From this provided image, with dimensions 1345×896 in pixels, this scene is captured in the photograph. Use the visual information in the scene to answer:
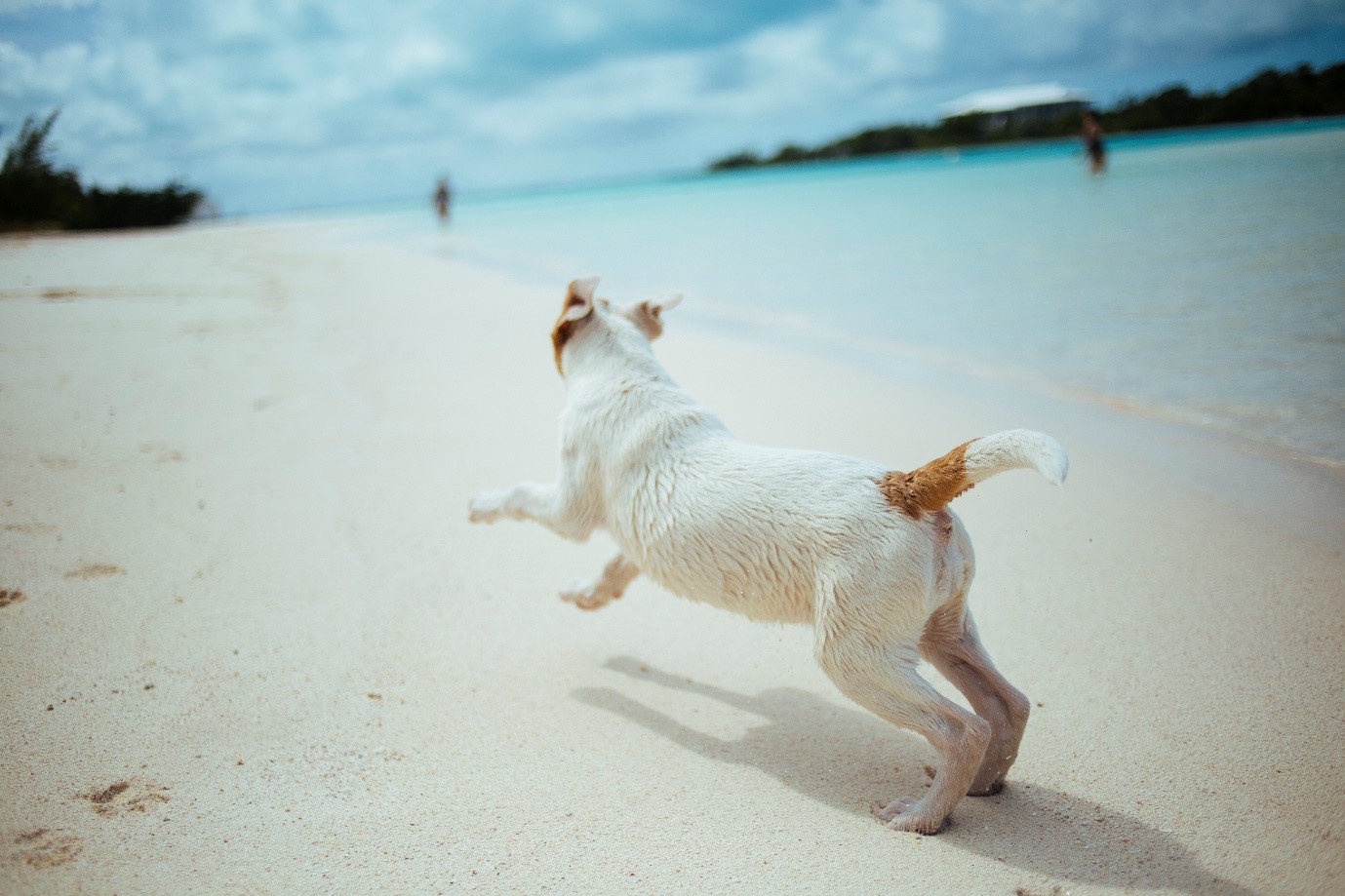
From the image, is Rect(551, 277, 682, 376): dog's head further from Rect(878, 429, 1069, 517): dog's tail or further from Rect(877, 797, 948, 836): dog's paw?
Rect(877, 797, 948, 836): dog's paw

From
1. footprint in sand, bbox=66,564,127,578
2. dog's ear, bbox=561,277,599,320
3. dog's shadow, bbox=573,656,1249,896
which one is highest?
dog's ear, bbox=561,277,599,320

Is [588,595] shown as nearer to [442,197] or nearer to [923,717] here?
[923,717]

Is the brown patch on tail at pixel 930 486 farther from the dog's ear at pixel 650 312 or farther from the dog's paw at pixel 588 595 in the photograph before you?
the dog's ear at pixel 650 312

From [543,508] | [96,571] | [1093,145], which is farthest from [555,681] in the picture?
[1093,145]

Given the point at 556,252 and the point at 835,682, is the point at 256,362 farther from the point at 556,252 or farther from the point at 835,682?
the point at 556,252

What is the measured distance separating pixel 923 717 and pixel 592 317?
207 centimetres

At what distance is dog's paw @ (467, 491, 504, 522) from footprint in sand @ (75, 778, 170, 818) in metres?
1.42

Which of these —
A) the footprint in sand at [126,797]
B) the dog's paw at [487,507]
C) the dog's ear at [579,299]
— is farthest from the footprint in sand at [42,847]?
the dog's ear at [579,299]

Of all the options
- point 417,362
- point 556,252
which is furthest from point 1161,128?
point 417,362

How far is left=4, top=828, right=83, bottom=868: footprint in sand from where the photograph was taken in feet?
7.14

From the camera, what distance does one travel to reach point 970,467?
2283 mm

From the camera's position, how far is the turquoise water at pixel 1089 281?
19.8 ft

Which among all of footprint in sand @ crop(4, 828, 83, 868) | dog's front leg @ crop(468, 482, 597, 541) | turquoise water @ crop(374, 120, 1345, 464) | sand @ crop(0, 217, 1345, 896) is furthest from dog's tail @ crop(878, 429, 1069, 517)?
turquoise water @ crop(374, 120, 1345, 464)

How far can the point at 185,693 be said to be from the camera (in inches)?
117
